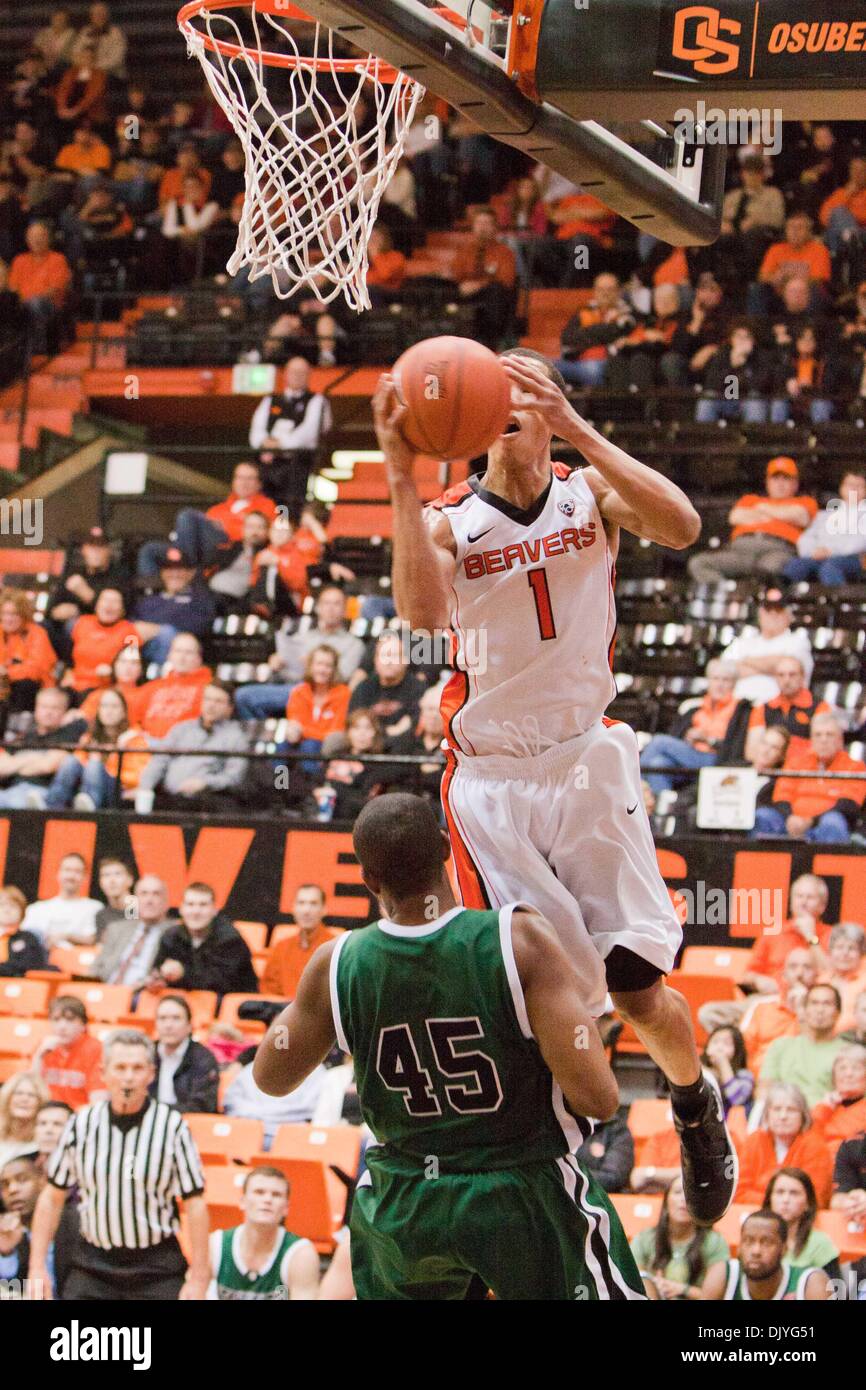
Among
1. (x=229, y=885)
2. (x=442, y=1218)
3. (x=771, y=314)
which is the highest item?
(x=771, y=314)

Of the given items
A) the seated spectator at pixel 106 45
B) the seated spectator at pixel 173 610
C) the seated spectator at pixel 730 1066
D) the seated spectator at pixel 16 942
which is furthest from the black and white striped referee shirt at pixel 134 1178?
the seated spectator at pixel 106 45

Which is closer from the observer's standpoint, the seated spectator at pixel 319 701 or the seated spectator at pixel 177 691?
the seated spectator at pixel 319 701

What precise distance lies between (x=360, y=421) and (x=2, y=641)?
3.66m

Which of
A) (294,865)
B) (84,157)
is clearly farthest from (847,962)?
(84,157)

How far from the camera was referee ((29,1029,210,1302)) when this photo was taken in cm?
708

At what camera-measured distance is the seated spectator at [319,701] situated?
9.79 m

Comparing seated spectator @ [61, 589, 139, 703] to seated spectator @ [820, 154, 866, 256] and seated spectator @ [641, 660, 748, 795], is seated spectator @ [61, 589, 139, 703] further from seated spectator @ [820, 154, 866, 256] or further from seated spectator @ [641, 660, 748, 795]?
seated spectator @ [820, 154, 866, 256]

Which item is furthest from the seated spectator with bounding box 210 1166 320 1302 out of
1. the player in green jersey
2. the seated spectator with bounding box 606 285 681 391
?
the seated spectator with bounding box 606 285 681 391

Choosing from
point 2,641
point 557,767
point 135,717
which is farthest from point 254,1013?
point 557,767

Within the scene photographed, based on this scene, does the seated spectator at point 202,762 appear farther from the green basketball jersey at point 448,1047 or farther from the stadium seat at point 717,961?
the green basketball jersey at point 448,1047

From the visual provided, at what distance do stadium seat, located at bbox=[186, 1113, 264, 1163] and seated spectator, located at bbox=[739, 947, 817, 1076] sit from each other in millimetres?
2153

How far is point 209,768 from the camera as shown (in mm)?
9672

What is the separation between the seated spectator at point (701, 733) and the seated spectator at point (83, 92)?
378 inches
